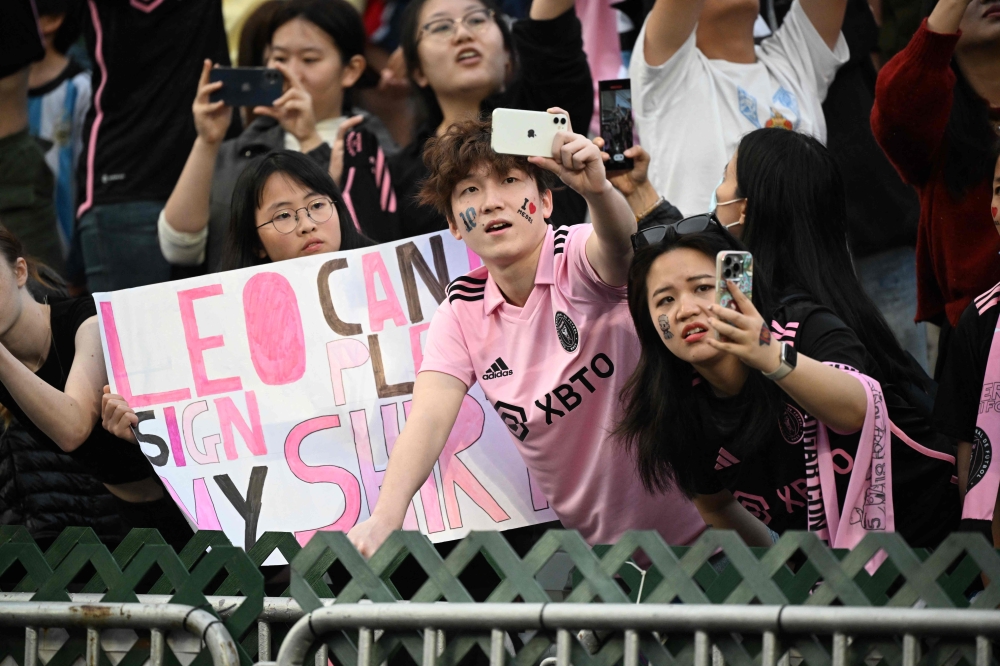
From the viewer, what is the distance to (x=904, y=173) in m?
4.62

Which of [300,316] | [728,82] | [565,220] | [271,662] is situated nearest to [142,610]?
[271,662]

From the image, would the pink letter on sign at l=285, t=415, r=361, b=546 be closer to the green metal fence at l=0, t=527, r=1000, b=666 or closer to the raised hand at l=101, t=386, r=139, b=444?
the raised hand at l=101, t=386, r=139, b=444

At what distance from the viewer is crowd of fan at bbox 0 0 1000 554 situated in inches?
147

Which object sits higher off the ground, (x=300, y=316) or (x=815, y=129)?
(x=815, y=129)

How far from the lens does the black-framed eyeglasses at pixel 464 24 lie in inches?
231

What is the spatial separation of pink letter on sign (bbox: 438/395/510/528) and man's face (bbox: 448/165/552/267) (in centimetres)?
75

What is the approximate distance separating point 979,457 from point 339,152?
10.5ft

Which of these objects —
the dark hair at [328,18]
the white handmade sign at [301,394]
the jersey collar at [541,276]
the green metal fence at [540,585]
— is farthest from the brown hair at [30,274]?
the jersey collar at [541,276]

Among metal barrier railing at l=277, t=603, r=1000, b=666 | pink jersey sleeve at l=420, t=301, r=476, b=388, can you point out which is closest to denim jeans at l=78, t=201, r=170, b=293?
pink jersey sleeve at l=420, t=301, r=476, b=388

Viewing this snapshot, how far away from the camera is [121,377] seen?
484cm

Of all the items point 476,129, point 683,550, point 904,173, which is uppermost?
point 476,129

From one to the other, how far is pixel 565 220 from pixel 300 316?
50.4 inches

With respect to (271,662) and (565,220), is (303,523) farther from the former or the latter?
(565,220)

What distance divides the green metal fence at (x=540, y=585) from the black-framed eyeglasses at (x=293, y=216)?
173cm
